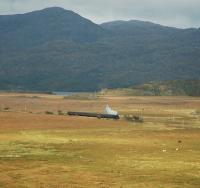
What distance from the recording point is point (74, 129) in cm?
5847

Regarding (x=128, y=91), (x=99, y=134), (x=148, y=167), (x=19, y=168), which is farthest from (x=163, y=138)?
(x=128, y=91)

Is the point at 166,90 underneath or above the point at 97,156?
underneath

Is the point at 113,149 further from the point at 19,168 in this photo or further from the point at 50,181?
the point at 50,181

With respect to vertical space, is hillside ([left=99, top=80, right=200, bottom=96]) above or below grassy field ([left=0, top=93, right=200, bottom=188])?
below

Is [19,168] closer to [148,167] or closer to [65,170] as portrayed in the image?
[65,170]

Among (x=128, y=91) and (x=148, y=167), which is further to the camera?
(x=128, y=91)

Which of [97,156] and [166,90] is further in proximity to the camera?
[166,90]

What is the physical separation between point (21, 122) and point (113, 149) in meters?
25.4

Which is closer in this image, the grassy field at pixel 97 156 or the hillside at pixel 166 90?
the grassy field at pixel 97 156

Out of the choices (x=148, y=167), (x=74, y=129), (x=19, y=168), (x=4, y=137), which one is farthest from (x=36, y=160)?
(x=74, y=129)

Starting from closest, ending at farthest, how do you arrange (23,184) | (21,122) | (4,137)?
(23,184), (4,137), (21,122)

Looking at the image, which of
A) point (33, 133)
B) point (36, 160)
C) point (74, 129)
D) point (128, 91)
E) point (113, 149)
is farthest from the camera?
point (128, 91)

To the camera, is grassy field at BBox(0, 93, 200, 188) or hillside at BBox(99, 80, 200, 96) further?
hillside at BBox(99, 80, 200, 96)

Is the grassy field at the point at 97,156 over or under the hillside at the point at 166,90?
over
